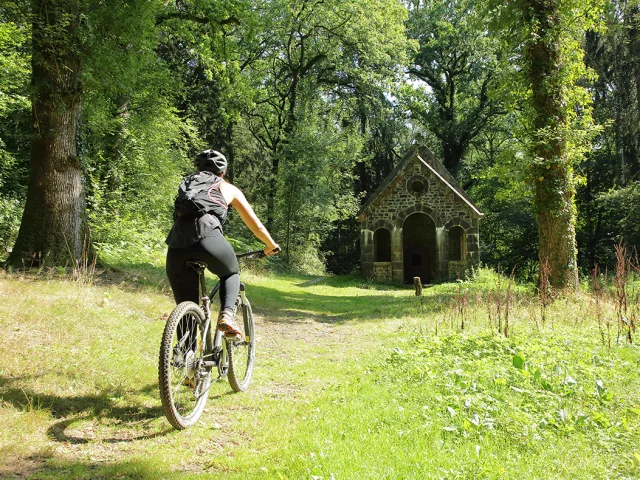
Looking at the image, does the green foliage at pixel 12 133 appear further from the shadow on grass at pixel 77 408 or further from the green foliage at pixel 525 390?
the green foliage at pixel 525 390

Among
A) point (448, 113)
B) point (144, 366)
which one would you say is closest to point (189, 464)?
point (144, 366)

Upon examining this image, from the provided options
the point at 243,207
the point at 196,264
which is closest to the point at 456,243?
the point at 243,207

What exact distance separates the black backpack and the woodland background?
570cm

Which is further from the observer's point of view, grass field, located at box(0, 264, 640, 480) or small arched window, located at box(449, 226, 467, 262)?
small arched window, located at box(449, 226, 467, 262)

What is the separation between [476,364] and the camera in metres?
4.71

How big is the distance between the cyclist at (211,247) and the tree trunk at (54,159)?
5.13m

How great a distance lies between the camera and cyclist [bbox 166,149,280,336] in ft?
11.7

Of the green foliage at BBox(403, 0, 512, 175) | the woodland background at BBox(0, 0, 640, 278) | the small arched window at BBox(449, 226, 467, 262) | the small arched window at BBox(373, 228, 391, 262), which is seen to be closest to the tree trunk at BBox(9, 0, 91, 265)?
the woodland background at BBox(0, 0, 640, 278)

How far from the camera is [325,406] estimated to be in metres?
4.07

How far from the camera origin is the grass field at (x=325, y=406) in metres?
2.90

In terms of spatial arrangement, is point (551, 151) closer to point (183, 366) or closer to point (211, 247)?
point (211, 247)

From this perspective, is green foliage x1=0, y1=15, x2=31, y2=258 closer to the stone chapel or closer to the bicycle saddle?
the bicycle saddle

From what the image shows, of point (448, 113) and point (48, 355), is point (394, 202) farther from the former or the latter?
point (48, 355)

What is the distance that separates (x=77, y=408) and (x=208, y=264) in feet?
5.12
